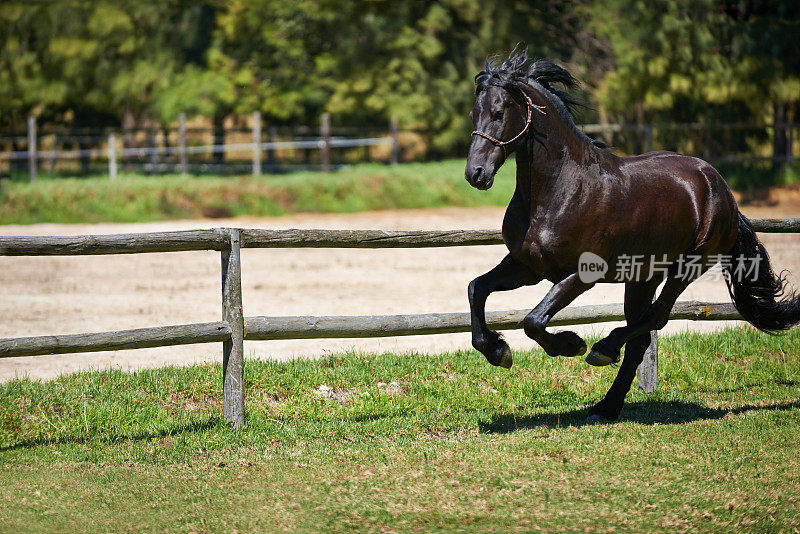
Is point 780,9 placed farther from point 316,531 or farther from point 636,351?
point 316,531

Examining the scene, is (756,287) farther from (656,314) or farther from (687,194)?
(687,194)

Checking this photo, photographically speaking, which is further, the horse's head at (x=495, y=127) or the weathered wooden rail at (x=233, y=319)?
the weathered wooden rail at (x=233, y=319)

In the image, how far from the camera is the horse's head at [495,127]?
521 centimetres

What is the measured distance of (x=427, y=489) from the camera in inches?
187

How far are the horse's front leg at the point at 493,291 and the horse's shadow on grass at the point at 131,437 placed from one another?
71.1 inches

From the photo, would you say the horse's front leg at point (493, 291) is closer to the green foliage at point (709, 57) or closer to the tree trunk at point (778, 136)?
the green foliage at point (709, 57)

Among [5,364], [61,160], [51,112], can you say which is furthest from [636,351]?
[51,112]

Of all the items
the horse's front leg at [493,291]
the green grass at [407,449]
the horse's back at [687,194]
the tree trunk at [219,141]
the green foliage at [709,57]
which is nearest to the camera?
the green grass at [407,449]

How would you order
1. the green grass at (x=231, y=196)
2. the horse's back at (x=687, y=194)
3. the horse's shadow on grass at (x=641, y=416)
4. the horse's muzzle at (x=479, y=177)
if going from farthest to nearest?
the green grass at (x=231, y=196), the horse's shadow on grass at (x=641, y=416), the horse's back at (x=687, y=194), the horse's muzzle at (x=479, y=177)

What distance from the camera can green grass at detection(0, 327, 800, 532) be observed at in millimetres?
4441

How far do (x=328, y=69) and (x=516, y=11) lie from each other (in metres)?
6.74

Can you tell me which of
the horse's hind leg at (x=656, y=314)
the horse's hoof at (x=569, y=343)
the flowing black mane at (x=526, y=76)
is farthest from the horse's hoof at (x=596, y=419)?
the flowing black mane at (x=526, y=76)

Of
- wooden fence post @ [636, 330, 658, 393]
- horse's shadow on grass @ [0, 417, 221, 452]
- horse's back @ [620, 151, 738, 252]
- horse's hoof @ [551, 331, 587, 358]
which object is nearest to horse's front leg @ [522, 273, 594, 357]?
horse's hoof @ [551, 331, 587, 358]

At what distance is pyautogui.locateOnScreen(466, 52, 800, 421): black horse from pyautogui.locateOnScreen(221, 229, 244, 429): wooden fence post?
4.91 ft
